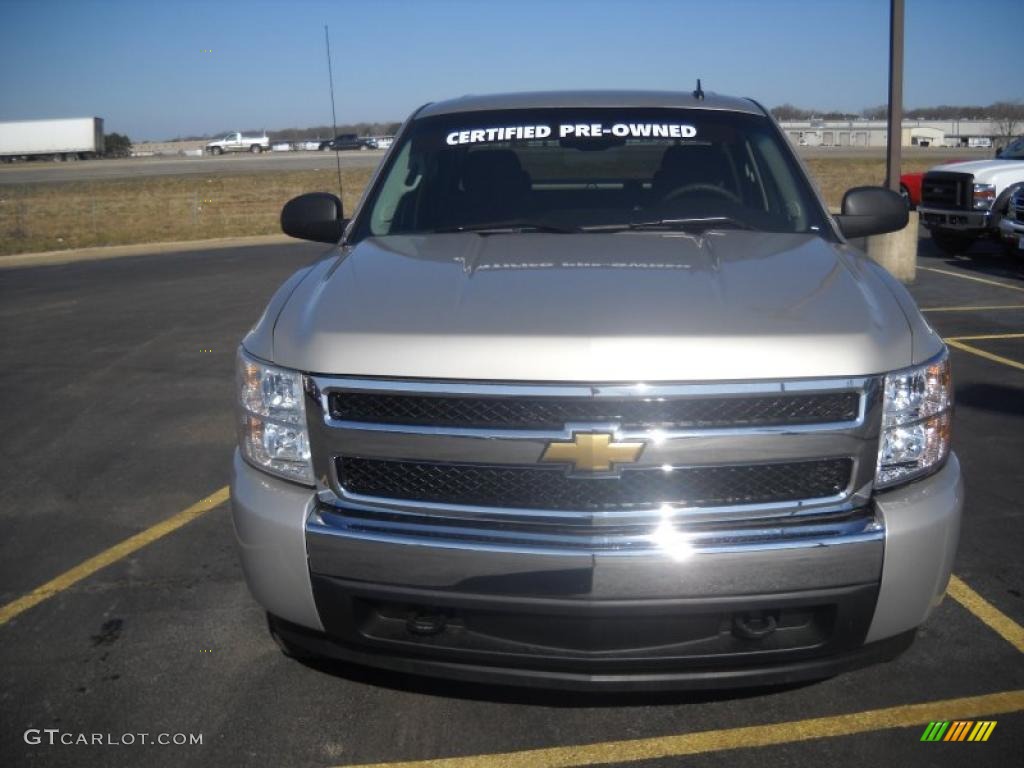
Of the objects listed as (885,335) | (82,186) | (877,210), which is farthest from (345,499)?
(82,186)

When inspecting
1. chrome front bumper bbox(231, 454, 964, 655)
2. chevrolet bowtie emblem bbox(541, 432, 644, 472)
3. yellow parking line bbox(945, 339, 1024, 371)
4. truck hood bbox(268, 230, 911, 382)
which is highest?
truck hood bbox(268, 230, 911, 382)

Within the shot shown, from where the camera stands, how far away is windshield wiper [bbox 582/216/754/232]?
140 inches

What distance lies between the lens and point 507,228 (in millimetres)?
3598

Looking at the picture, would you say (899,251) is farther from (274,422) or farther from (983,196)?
(274,422)

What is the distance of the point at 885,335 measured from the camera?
249 cm

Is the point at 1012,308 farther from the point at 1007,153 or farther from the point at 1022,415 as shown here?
the point at 1007,153

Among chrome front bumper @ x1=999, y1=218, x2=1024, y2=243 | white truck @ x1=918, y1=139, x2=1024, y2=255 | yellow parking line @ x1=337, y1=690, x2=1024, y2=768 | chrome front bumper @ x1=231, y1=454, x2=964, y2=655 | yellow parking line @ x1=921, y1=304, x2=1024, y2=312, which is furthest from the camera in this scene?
white truck @ x1=918, y1=139, x2=1024, y2=255

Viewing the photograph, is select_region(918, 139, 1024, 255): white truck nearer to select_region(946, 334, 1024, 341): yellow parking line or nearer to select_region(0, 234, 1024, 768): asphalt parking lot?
select_region(946, 334, 1024, 341): yellow parking line

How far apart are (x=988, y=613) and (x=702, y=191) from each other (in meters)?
1.92

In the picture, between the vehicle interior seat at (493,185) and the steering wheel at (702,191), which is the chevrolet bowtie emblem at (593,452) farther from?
the steering wheel at (702,191)

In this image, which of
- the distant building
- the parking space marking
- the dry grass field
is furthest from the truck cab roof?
the distant building

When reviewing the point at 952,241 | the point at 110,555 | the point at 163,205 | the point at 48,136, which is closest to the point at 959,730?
the point at 110,555

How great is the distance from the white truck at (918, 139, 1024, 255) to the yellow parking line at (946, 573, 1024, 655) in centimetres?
1135

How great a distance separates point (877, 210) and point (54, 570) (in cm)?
384
